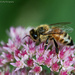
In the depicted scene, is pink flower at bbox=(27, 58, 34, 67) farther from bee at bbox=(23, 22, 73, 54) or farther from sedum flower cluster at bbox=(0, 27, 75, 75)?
bee at bbox=(23, 22, 73, 54)

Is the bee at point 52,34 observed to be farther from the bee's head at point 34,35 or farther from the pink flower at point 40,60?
the pink flower at point 40,60

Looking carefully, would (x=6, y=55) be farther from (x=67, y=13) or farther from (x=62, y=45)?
(x=67, y=13)

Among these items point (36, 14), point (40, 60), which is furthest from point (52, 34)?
point (36, 14)

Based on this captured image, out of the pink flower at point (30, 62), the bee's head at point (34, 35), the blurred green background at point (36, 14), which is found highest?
the blurred green background at point (36, 14)

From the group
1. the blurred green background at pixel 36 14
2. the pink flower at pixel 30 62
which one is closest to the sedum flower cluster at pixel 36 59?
the pink flower at pixel 30 62

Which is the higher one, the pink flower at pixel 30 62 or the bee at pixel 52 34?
the bee at pixel 52 34
